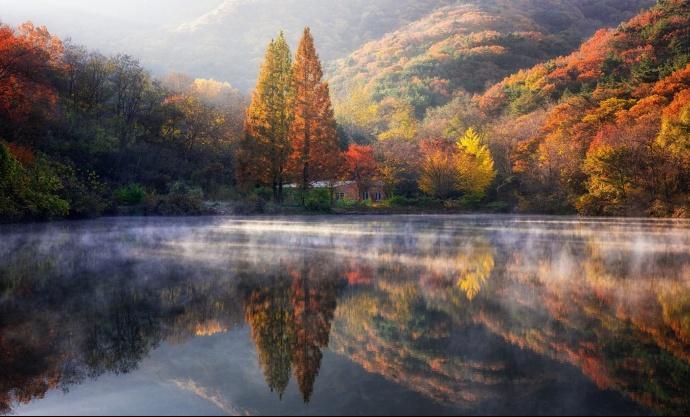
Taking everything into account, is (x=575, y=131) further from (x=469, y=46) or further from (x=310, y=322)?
(x=469, y=46)

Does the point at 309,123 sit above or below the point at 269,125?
above

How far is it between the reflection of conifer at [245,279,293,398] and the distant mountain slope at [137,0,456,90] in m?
94.0

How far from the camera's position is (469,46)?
93.1 m

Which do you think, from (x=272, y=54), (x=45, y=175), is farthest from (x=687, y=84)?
(x=45, y=175)

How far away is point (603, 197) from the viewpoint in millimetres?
33094

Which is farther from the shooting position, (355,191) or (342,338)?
(355,191)

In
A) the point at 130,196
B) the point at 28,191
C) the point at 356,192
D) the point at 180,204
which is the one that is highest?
the point at 28,191

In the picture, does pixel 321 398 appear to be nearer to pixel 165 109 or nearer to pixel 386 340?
pixel 386 340

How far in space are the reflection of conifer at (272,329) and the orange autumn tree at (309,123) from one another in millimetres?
28129

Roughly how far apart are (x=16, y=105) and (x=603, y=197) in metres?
31.4

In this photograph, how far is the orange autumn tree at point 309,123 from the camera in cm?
3444

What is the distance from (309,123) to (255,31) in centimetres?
10085

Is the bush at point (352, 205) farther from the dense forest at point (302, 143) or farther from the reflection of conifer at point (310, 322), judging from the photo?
the reflection of conifer at point (310, 322)

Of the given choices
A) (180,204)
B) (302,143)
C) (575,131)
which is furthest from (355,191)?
(180,204)
